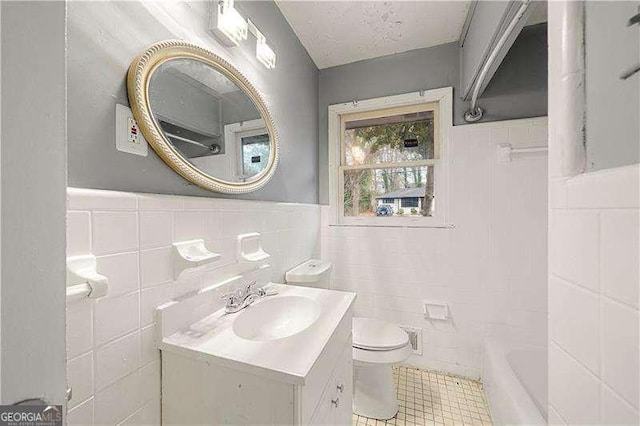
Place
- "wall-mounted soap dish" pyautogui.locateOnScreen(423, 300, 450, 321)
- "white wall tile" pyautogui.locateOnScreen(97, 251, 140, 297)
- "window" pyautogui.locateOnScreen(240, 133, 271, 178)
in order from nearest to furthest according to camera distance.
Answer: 1. "white wall tile" pyautogui.locateOnScreen(97, 251, 140, 297)
2. "window" pyautogui.locateOnScreen(240, 133, 271, 178)
3. "wall-mounted soap dish" pyautogui.locateOnScreen(423, 300, 450, 321)

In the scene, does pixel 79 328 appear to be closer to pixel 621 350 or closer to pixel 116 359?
pixel 116 359

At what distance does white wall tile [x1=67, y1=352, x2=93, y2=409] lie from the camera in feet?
1.90

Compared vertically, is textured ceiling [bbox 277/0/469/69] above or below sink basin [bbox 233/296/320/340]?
above

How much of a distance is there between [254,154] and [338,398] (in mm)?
1146

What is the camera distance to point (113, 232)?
2.19 feet

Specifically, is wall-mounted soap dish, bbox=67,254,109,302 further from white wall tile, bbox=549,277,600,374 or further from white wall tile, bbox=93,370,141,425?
white wall tile, bbox=549,277,600,374

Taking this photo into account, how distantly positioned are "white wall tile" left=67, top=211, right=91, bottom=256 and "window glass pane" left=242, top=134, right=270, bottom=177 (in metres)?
0.65

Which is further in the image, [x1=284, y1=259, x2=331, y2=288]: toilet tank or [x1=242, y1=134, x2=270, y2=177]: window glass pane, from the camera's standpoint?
[x1=284, y1=259, x2=331, y2=288]: toilet tank

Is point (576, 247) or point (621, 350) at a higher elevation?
point (576, 247)

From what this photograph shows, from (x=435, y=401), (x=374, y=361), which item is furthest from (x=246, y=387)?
(x=435, y=401)

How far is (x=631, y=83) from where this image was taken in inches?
16.4

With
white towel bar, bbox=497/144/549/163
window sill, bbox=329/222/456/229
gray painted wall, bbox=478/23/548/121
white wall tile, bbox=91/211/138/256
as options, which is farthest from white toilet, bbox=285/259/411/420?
gray painted wall, bbox=478/23/548/121

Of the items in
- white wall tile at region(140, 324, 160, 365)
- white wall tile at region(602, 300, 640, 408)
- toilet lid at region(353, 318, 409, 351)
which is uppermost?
white wall tile at region(602, 300, 640, 408)

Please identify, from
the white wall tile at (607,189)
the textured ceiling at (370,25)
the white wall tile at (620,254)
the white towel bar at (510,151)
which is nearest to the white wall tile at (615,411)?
the white wall tile at (620,254)
